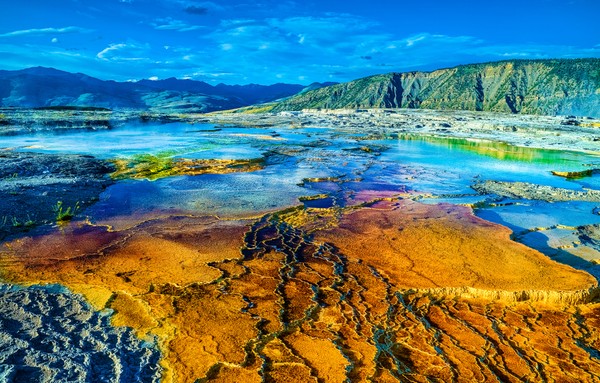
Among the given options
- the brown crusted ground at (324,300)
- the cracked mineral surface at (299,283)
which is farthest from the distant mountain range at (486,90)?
the brown crusted ground at (324,300)

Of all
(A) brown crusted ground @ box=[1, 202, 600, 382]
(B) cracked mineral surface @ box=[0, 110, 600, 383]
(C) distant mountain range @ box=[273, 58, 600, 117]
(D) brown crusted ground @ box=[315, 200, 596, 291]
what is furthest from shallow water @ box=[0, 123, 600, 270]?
(C) distant mountain range @ box=[273, 58, 600, 117]

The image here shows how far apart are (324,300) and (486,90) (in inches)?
3900

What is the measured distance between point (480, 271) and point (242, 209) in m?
5.86

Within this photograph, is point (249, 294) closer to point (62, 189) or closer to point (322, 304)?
point (322, 304)

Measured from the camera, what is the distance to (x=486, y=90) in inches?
3622

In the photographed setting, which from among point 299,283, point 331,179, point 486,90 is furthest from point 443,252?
point 486,90

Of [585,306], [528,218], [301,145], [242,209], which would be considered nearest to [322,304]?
[585,306]

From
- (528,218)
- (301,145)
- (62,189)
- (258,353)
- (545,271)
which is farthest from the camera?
(301,145)

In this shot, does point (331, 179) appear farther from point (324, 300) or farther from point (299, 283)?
point (324, 300)

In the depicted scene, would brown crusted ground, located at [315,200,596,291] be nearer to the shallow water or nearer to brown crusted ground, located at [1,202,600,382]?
brown crusted ground, located at [1,202,600,382]

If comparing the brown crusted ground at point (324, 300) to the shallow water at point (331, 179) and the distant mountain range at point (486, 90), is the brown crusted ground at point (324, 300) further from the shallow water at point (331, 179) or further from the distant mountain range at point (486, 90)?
the distant mountain range at point (486, 90)

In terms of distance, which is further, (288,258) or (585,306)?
(288,258)

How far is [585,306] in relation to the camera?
231 inches

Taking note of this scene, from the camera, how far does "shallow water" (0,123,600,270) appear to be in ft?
34.7
